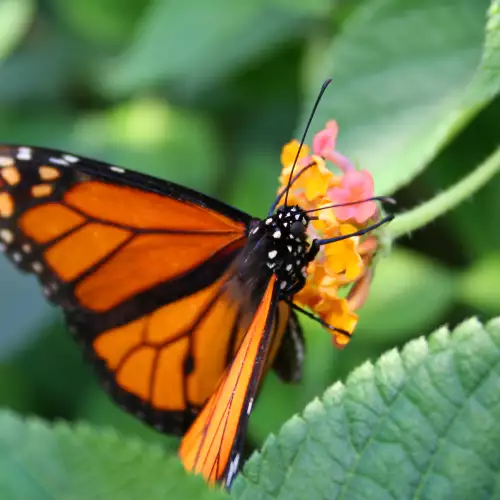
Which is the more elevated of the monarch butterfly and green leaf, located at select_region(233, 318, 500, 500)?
green leaf, located at select_region(233, 318, 500, 500)

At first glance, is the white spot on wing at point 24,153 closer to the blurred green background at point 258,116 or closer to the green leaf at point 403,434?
the blurred green background at point 258,116

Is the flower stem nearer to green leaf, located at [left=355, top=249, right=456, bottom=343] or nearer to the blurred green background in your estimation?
the blurred green background

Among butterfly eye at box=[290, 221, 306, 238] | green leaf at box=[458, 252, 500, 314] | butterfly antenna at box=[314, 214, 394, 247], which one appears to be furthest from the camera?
green leaf at box=[458, 252, 500, 314]

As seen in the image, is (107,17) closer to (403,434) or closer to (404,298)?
(404,298)

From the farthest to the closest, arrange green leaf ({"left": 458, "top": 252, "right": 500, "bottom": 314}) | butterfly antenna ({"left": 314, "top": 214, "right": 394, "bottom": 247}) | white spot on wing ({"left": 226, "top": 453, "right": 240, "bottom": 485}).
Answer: green leaf ({"left": 458, "top": 252, "right": 500, "bottom": 314})
butterfly antenna ({"left": 314, "top": 214, "right": 394, "bottom": 247})
white spot on wing ({"left": 226, "top": 453, "right": 240, "bottom": 485})

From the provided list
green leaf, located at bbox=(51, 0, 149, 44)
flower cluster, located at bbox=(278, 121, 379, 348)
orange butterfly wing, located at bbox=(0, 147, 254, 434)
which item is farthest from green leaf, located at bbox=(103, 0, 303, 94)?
flower cluster, located at bbox=(278, 121, 379, 348)

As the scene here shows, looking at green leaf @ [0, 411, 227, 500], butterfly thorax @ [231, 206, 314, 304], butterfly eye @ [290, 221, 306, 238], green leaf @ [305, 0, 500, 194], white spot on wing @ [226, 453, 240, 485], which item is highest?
green leaf @ [305, 0, 500, 194]
